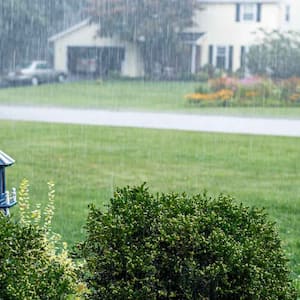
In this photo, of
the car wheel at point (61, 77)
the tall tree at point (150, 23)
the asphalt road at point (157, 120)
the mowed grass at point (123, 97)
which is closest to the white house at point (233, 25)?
the tall tree at point (150, 23)

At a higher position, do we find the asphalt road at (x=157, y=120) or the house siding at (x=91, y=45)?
the house siding at (x=91, y=45)

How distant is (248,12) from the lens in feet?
81.1

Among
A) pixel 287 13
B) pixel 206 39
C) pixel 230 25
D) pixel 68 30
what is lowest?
pixel 206 39

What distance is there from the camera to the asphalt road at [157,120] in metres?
15.1

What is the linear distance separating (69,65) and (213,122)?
43.8 feet

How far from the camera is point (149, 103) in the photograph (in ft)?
66.8

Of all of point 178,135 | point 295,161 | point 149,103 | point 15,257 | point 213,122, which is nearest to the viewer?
point 15,257

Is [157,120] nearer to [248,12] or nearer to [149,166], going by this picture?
[149,166]

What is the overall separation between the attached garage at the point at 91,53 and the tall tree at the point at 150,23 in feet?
1.36

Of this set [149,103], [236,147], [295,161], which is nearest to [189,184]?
[295,161]

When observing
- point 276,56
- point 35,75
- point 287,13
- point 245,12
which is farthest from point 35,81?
point 287,13

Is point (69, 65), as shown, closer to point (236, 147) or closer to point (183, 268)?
point (236, 147)

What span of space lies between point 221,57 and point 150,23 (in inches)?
110

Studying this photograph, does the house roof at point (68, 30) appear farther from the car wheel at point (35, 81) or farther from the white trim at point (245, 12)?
the white trim at point (245, 12)
